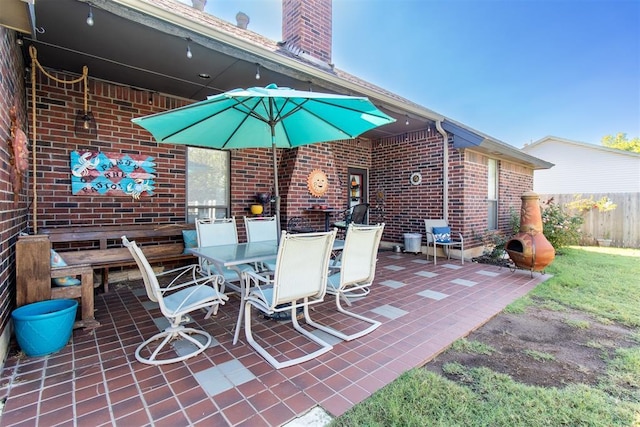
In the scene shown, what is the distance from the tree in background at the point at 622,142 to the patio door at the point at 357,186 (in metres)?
24.0

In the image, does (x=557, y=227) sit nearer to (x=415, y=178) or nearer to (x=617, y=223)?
(x=415, y=178)

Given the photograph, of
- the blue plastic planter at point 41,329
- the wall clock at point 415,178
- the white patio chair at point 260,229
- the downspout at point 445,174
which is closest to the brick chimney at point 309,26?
the downspout at point 445,174

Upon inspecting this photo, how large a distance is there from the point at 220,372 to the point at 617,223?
11.7 metres

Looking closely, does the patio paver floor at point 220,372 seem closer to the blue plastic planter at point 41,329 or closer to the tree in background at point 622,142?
the blue plastic planter at point 41,329

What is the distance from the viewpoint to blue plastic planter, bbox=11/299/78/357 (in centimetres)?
230

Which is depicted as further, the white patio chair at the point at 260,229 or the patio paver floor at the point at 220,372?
the white patio chair at the point at 260,229

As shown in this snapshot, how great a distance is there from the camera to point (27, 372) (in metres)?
2.14

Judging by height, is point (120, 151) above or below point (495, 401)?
above

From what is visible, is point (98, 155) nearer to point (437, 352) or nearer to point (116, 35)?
point (116, 35)

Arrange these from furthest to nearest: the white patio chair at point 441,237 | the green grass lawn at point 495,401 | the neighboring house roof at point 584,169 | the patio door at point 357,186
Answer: the neighboring house roof at point 584,169, the patio door at point 357,186, the white patio chair at point 441,237, the green grass lawn at point 495,401

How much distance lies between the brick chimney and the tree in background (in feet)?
83.9

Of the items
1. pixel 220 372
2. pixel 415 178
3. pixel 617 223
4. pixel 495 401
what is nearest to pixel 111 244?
pixel 220 372

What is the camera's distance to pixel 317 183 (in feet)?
20.5

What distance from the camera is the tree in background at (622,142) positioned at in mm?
21322
